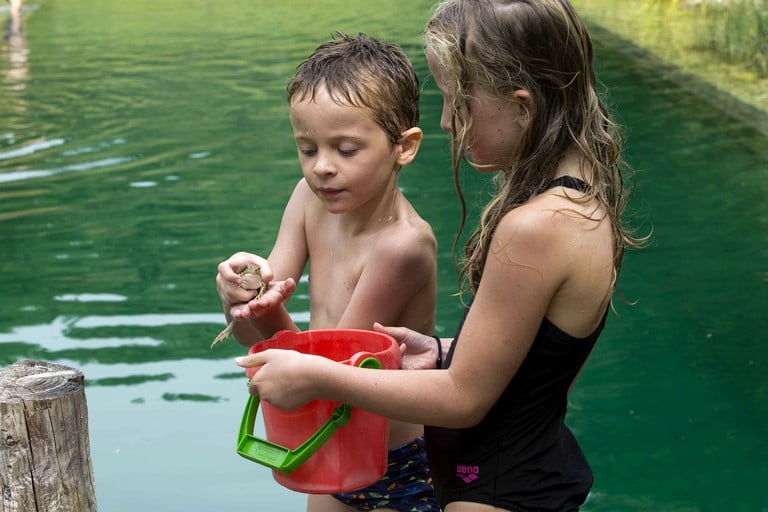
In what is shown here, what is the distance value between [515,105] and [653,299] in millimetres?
3588

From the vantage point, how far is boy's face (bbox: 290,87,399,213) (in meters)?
2.33

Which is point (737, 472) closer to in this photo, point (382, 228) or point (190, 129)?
point (382, 228)

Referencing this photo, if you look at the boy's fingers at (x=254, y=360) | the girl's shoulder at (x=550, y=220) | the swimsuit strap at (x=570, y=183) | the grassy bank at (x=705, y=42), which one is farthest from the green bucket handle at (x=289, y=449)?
the grassy bank at (x=705, y=42)

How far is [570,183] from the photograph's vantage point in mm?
1965

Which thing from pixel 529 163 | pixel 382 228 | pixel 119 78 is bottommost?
pixel 119 78

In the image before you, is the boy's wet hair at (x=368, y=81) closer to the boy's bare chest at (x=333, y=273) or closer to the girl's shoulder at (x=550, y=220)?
the boy's bare chest at (x=333, y=273)

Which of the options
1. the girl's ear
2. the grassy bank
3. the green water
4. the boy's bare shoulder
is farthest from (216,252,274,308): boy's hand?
the grassy bank

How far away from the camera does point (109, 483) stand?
3.98m

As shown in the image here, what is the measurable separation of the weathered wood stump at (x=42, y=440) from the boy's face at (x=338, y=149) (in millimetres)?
607

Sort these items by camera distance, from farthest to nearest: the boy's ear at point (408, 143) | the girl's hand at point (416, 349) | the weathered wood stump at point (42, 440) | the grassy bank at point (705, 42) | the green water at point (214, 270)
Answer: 1. the grassy bank at point (705, 42)
2. the green water at point (214, 270)
3. the boy's ear at point (408, 143)
4. the girl's hand at point (416, 349)
5. the weathered wood stump at point (42, 440)

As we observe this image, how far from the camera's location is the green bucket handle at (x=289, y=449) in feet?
6.68

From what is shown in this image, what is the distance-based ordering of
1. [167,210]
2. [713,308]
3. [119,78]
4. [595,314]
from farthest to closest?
[119,78] → [167,210] → [713,308] → [595,314]

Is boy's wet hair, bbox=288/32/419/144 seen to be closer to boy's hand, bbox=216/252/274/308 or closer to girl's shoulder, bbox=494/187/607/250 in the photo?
boy's hand, bbox=216/252/274/308

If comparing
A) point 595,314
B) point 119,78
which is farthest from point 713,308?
point 119,78
